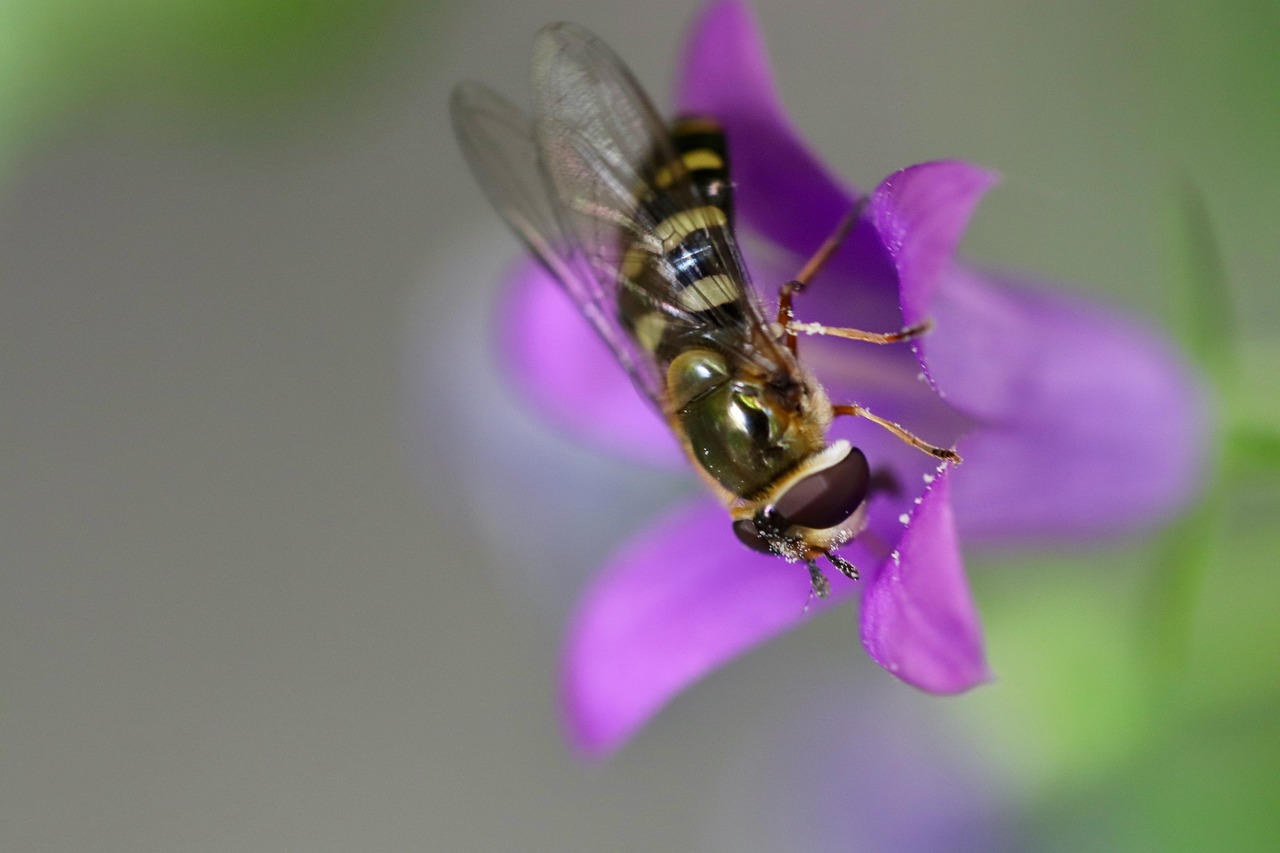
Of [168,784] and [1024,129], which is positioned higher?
[1024,129]

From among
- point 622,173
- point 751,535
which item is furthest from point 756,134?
point 751,535

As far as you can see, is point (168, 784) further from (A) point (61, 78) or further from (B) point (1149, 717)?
(B) point (1149, 717)

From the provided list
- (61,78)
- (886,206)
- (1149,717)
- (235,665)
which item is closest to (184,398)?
(235,665)

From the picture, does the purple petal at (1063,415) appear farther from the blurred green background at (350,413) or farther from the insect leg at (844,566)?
the blurred green background at (350,413)

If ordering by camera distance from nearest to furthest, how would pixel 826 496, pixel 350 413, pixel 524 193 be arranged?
pixel 826 496 → pixel 524 193 → pixel 350 413

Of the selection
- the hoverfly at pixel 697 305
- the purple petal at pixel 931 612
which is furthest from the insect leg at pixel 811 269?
the purple petal at pixel 931 612

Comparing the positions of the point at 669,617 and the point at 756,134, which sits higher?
the point at 756,134

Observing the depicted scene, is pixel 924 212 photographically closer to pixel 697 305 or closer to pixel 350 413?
pixel 697 305

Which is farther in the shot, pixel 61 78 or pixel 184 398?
pixel 184 398
